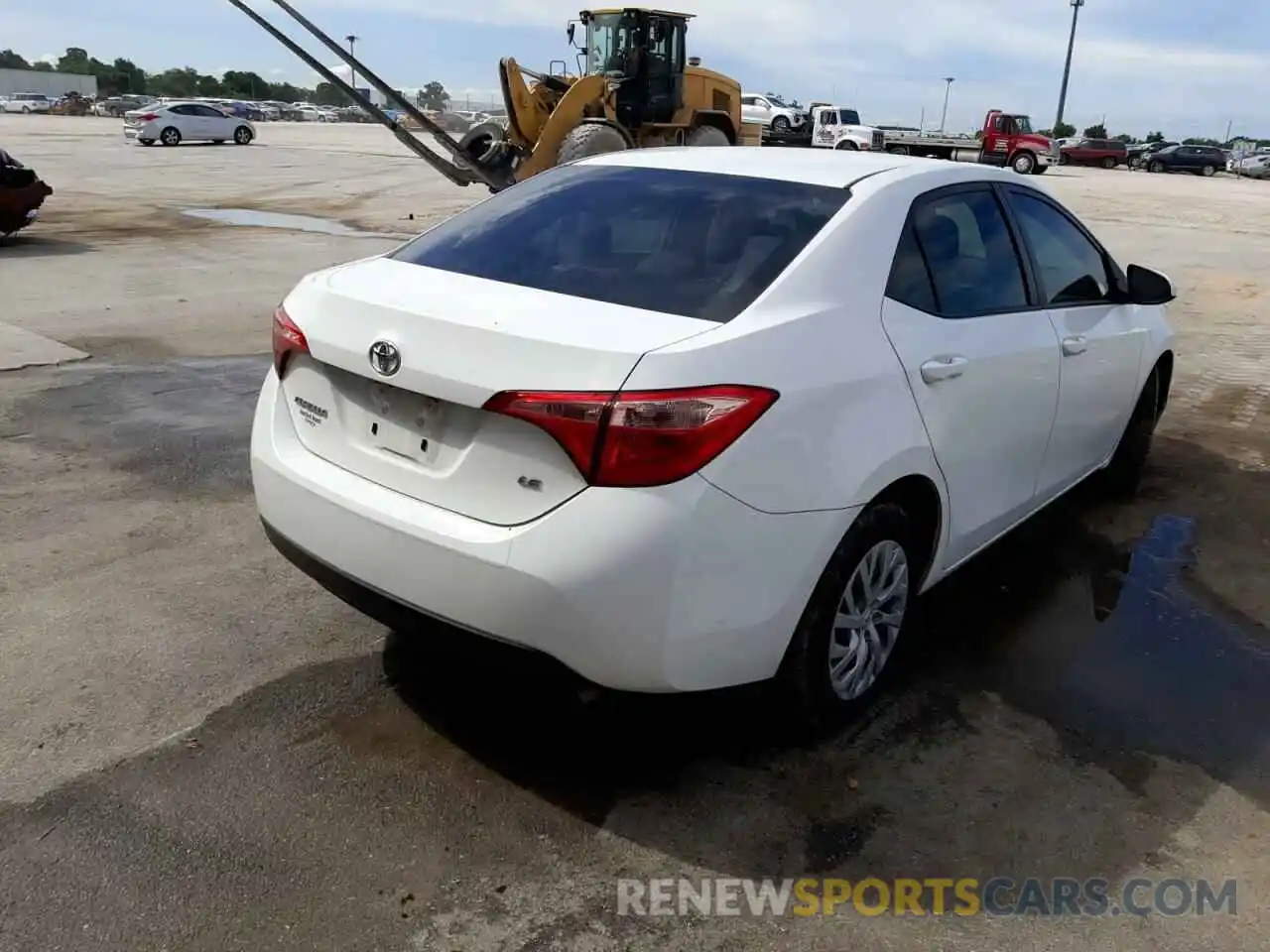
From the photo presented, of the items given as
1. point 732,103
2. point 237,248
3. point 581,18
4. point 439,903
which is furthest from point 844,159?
point 732,103

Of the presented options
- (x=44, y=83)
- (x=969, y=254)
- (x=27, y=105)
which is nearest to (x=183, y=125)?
(x=969, y=254)

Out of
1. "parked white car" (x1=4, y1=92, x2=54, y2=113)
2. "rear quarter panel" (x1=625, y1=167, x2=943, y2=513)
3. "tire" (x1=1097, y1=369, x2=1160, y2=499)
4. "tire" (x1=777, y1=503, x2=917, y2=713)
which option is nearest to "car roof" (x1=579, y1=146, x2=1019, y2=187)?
"rear quarter panel" (x1=625, y1=167, x2=943, y2=513)

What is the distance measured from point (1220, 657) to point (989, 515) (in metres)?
1.04

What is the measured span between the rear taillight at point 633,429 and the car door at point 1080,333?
83.9 inches

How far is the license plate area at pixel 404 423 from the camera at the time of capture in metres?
2.75

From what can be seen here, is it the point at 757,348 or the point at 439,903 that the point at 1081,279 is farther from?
the point at 439,903

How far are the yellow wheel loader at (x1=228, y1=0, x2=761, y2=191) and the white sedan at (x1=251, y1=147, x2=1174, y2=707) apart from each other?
37.4 ft

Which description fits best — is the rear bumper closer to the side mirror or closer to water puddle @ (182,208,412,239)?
the side mirror

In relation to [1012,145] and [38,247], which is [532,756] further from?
[1012,145]

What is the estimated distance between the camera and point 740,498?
8.51ft

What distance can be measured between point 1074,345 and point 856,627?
1690mm

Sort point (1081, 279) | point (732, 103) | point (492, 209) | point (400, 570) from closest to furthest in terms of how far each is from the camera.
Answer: point (400, 570) < point (492, 209) < point (1081, 279) < point (732, 103)

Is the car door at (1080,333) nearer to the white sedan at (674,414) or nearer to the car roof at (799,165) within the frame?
the white sedan at (674,414)

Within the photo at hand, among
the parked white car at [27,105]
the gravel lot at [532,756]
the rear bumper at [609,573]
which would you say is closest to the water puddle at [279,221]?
the gravel lot at [532,756]
